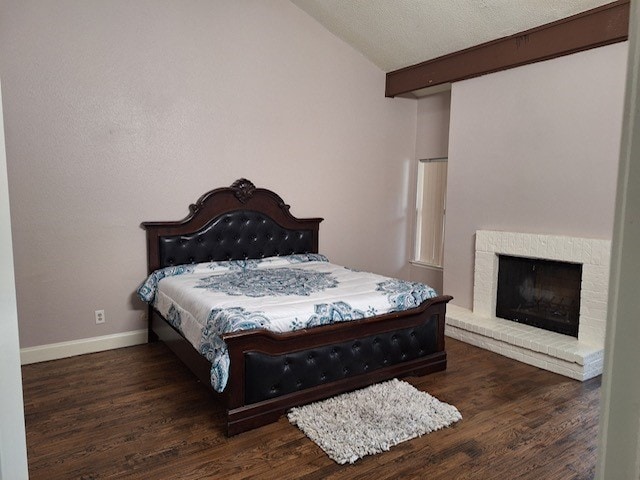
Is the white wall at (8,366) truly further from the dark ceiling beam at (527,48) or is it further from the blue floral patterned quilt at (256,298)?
the dark ceiling beam at (527,48)

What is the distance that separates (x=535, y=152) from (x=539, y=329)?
157 cm

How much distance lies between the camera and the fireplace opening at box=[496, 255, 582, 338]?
3783mm

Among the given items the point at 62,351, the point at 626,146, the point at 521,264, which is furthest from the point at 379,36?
the point at 626,146

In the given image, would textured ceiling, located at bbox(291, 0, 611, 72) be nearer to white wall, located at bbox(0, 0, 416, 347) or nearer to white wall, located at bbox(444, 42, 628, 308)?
white wall, located at bbox(0, 0, 416, 347)

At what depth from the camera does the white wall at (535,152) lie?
3.48 metres

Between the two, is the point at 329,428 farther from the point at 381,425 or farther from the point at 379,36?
the point at 379,36

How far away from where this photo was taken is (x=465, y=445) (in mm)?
2443

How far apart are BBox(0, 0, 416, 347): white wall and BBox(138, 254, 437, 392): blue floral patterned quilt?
2.13ft

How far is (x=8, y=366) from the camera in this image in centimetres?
70

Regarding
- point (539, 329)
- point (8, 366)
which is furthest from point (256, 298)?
point (539, 329)

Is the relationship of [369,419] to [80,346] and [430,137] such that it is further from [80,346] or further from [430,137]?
[430,137]

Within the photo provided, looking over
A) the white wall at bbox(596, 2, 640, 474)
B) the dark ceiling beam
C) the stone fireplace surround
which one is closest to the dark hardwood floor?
the stone fireplace surround

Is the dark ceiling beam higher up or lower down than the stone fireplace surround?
higher up

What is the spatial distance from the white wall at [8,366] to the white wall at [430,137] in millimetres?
4940
